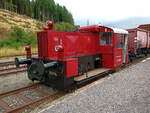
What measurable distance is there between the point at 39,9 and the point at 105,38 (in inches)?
2914

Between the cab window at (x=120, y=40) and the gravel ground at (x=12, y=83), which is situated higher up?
the cab window at (x=120, y=40)

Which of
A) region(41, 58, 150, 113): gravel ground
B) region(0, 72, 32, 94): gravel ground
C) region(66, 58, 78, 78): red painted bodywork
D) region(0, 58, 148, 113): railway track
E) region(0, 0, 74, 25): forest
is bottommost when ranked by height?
region(0, 58, 148, 113): railway track

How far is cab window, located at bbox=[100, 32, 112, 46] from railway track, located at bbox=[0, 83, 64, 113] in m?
3.70

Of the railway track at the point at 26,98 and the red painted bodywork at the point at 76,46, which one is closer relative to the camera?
the railway track at the point at 26,98

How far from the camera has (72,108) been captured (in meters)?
3.73

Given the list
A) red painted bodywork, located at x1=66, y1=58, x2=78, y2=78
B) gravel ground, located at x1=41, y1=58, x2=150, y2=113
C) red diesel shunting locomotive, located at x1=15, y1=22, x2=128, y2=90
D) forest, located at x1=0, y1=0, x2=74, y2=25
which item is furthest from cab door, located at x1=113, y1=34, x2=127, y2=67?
forest, located at x1=0, y1=0, x2=74, y2=25

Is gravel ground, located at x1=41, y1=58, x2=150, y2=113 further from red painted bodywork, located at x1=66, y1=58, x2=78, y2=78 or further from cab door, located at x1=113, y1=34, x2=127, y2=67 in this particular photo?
cab door, located at x1=113, y1=34, x2=127, y2=67

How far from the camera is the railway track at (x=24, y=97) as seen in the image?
414cm

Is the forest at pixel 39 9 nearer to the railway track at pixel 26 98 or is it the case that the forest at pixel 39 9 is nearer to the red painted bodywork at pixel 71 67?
the railway track at pixel 26 98

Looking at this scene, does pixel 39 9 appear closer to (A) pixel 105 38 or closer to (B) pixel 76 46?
(A) pixel 105 38

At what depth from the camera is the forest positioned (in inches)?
2680

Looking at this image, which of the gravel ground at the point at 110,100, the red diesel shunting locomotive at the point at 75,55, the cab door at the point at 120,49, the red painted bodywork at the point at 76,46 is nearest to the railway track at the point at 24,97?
the red diesel shunting locomotive at the point at 75,55

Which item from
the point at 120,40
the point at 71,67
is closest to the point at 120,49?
the point at 120,40

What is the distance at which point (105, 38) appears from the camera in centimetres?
752
